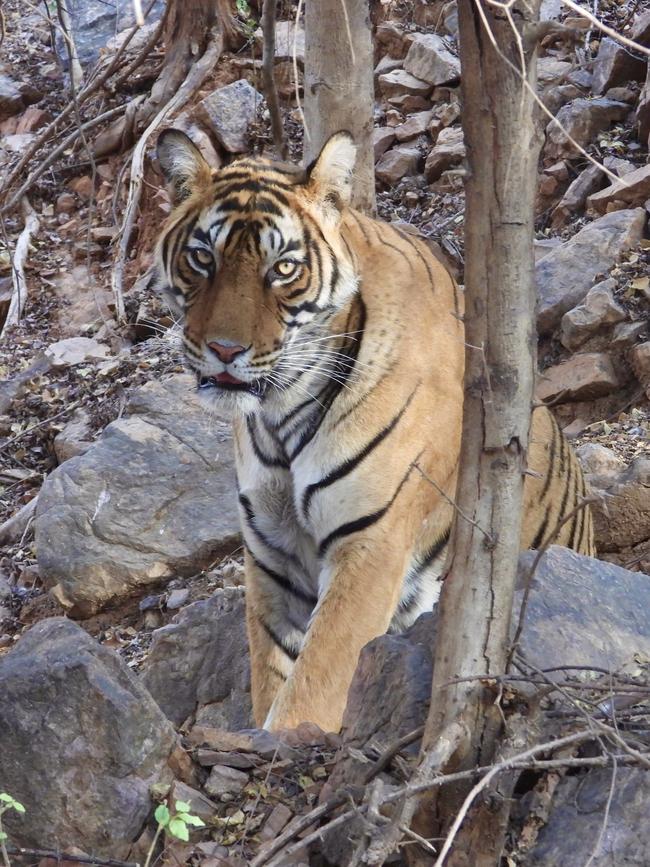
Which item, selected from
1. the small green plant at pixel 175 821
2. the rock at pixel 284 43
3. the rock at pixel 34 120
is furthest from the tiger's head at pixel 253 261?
the rock at pixel 34 120

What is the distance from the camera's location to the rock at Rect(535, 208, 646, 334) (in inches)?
270

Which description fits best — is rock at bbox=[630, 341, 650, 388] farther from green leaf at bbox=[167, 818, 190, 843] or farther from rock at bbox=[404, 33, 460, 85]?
green leaf at bbox=[167, 818, 190, 843]

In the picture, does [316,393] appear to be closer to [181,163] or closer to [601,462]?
[181,163]

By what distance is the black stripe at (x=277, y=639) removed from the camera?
15.2ft

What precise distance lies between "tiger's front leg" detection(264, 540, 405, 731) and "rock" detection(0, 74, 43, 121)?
825 centimetres

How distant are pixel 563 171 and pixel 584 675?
19.0ft

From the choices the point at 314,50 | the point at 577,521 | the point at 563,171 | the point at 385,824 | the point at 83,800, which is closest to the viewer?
the point at 385,824

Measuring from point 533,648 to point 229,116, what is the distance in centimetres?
750

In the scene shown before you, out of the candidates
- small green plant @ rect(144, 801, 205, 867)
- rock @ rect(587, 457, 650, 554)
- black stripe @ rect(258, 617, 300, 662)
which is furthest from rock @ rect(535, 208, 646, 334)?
small green plant @ rect(144, 801, 205, 867)

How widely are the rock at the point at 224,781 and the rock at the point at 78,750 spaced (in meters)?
0.15

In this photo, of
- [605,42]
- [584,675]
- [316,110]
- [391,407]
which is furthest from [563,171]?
[584,675]

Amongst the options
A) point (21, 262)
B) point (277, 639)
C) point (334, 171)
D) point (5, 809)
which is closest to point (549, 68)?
point (21, 262)

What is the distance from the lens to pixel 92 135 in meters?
10.2

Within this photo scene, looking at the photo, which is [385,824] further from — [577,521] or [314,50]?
[314,50]
